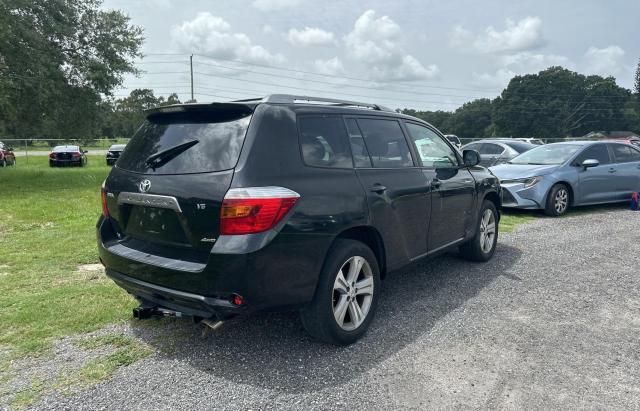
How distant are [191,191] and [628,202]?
36.0ft

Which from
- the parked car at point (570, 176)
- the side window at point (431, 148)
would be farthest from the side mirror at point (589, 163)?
the side window at point (431, 148)

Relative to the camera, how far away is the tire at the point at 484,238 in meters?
5.61

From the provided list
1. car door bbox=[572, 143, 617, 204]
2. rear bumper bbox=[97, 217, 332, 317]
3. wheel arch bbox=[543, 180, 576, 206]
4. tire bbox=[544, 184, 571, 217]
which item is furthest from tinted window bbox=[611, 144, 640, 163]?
rear bumper bbox=[97, 217, 332, 317]

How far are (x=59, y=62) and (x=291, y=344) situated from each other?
18234mm

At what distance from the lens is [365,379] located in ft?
10.1

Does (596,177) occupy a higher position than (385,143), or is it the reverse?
(385,143)

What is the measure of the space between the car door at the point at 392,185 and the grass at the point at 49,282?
93.8 inches

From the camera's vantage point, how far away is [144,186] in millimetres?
3256

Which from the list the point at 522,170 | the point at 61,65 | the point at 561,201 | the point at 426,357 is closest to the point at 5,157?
the point at 61,65

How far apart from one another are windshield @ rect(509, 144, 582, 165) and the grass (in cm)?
870

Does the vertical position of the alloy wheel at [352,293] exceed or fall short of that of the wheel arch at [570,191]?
it falls short

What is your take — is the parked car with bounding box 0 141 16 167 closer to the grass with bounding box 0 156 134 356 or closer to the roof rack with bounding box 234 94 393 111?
the grass with bounding box 0 156 134 356

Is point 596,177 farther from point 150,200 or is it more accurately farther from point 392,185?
point 150,200

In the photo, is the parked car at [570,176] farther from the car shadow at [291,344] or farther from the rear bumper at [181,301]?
the rear bumper at [181,301]
